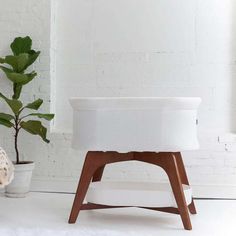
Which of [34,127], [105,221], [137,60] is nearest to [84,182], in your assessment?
[105,221]

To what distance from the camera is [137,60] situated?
3.25 metres

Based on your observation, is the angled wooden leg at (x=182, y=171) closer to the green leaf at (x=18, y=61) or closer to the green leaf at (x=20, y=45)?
the green leaf at (x=18, y=61)

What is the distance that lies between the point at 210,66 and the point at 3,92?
1565 mm

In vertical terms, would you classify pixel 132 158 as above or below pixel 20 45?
below

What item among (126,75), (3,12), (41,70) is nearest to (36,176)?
(41,70)

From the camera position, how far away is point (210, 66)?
321 cm

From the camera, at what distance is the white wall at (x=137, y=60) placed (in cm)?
320

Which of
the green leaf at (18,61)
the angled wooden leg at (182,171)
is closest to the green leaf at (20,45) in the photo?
the green leaf at (18,61)

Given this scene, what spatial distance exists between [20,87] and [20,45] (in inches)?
12.0

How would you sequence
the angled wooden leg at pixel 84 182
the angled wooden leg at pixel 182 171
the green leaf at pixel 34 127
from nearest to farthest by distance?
the angled wooden leg at pixel 84 182 < the angled wooden leg at pixel 182 171 < the green leaf at pixel 34 127

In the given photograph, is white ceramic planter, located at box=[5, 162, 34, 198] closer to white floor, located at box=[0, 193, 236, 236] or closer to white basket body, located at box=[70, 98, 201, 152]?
white floor, located at box=[0, 193, 236, 236]

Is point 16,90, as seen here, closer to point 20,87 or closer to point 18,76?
point 20,87

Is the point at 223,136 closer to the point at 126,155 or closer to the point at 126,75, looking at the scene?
the point at 126,75

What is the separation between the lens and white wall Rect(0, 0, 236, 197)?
10.5ft
